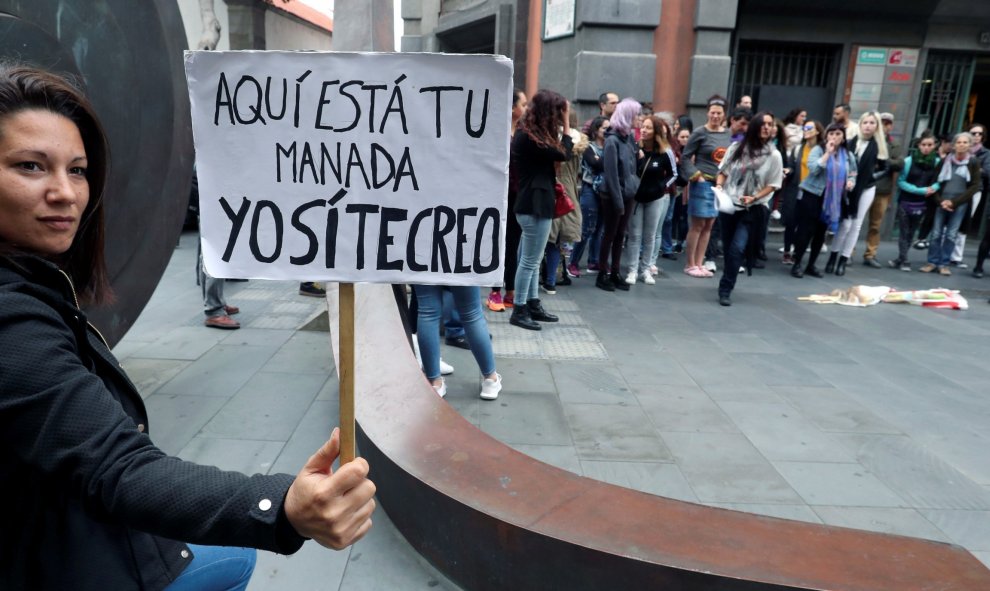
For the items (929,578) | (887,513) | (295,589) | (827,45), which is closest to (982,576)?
(929,578)

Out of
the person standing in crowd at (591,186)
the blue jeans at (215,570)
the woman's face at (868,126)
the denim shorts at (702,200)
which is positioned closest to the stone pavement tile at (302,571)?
the blue jeans at (215,570)

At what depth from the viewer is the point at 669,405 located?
4125 millimetres

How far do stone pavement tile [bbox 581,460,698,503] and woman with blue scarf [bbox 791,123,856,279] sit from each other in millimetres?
6096

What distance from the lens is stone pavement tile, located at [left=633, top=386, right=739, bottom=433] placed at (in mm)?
3816

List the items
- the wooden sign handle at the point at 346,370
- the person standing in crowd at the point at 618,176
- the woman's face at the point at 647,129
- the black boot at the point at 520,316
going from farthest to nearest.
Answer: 1. the woman's face at the point at 647,129
2. the person standing in crowd at the point at 618,176
3. the black boot at the point at 520,316
4. the wooden sign handle at the point at 346,370

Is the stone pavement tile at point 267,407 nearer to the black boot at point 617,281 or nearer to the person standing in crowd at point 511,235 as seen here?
the person standing in crowd at point 511,235

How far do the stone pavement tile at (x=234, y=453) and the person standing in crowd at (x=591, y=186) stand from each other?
479cm

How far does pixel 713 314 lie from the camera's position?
256 inches

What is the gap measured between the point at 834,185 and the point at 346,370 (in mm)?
8181

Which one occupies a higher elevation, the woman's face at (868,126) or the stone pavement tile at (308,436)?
the woman's face at (868,126)

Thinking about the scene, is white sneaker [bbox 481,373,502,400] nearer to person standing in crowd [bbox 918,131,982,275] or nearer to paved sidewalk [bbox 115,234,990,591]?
paved sidewalk [bbox 115,234,990,591]

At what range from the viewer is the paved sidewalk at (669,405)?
119 inches

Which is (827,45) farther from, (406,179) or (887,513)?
(406,179)

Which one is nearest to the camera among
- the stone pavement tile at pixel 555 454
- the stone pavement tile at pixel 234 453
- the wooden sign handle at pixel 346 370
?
the wooden sign handle at pixel 346 370
